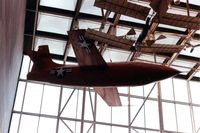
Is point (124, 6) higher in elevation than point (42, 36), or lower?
lower

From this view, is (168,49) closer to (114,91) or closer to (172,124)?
(114,91)

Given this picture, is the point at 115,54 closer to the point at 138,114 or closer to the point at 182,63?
the point at 138,114

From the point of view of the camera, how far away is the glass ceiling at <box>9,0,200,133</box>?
17.8 m

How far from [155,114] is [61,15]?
7970 mm

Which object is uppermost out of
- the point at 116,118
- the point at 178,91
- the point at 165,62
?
the point at 165,62

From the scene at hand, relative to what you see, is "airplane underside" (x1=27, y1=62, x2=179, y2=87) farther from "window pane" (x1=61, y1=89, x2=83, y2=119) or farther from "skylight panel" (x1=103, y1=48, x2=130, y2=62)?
"skylight panel" (x1=103, y1=48, x2=130, y2=62)

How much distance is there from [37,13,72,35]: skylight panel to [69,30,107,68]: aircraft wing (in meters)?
6.75

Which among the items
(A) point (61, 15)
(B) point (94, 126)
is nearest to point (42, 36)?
(A) point (61, 15)

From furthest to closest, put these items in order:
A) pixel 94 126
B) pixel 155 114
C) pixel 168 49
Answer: pixel 155 114, pixel 94 126, pixel 168 49

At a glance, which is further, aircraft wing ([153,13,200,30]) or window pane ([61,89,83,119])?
window pane ([61,89,83,119])

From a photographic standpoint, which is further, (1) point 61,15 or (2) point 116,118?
(2) point 116,118

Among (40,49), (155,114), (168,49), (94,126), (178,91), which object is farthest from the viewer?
(178,91)

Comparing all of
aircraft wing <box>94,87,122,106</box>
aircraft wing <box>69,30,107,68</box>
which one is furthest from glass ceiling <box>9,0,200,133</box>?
aircraft wing <box>69,30,107,68</box>

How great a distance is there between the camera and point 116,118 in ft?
64.0
